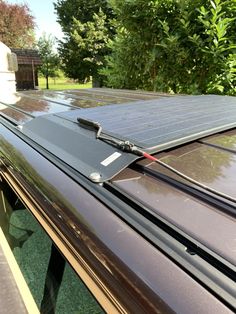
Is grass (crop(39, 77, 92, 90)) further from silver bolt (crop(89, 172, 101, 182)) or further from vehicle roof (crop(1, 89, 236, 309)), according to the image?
silver bolt (crop(89, 172, 101, 182))

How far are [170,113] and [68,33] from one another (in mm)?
24018

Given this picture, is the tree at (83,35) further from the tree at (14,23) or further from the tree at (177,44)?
the tree at (177,44)

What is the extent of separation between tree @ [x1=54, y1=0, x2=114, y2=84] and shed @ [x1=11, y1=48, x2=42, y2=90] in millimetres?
4581

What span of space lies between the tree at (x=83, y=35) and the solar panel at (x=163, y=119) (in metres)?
20.4

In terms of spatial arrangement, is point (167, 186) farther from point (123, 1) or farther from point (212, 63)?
point (123, 1)

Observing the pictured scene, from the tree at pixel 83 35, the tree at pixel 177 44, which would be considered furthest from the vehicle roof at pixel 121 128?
the tree at pixel 83 35

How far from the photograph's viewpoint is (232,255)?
0.74 m

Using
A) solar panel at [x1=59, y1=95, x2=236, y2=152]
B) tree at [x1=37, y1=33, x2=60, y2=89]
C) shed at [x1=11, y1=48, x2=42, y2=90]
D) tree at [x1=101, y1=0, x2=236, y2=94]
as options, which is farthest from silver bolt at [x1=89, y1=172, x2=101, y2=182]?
tree at [x1=37, y1=33, x2=60, y2=89]

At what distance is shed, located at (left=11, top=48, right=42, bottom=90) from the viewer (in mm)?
17641

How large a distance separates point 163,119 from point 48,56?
30159mm

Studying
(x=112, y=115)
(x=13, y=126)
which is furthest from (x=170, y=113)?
(x=13, y=126)

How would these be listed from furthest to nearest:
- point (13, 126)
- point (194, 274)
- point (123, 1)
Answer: point (123, 1)
point (13, 126)
point (194, 274)

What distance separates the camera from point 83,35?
76.1 feet

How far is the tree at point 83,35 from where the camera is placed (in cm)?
2252
